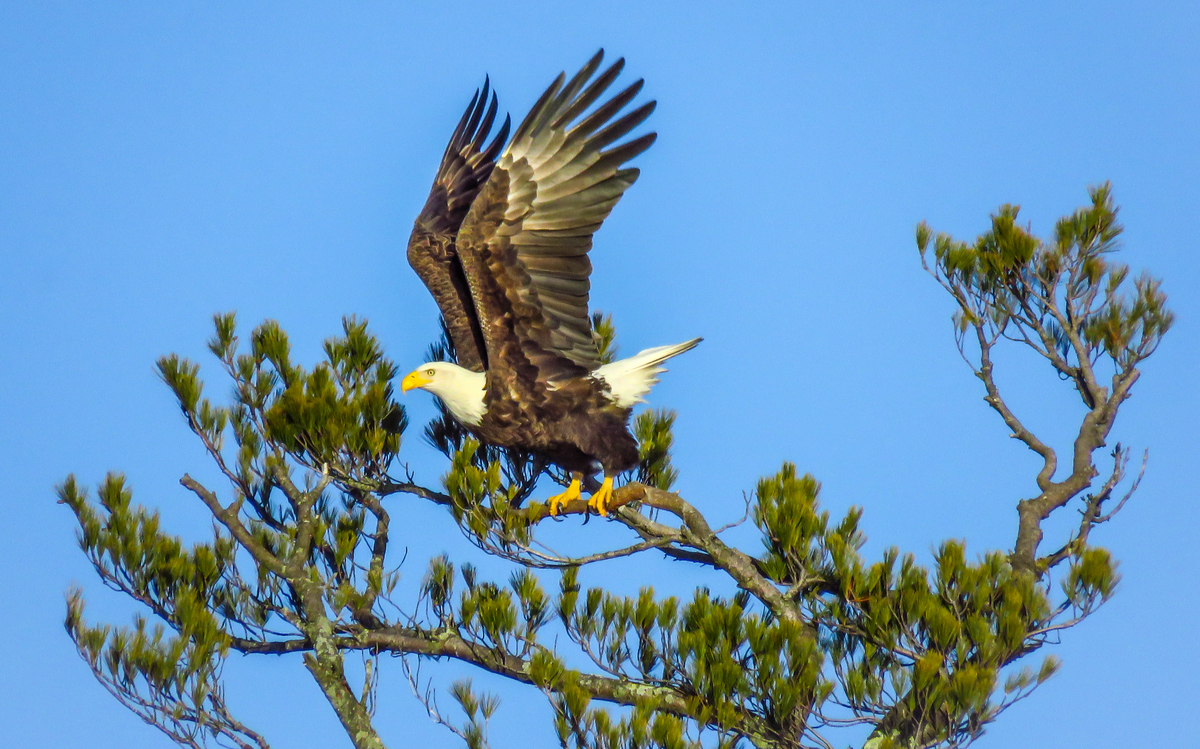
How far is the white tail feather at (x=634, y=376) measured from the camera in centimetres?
596

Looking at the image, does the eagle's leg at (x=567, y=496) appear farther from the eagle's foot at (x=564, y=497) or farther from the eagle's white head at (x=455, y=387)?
the eagle's white head at (x=455, y=387)

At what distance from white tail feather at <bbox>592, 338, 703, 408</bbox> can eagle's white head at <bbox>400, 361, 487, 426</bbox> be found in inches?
25.0

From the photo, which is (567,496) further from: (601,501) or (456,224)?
(456,224)

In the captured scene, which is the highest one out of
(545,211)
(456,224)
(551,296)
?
(456,224)

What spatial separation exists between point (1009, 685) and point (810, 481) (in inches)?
41.0

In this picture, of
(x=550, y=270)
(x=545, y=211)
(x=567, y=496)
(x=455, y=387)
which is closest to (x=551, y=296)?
(x=550, y=270)

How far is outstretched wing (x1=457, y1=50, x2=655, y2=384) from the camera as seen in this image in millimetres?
5754

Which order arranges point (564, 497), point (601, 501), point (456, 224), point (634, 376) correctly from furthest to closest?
point (456, 224), point (634, 376), point (564, 497), point (601, 501)

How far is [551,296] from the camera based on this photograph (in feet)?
19.5

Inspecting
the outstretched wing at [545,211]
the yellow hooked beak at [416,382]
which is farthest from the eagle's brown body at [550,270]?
the yellow hooked beak at [416,382]

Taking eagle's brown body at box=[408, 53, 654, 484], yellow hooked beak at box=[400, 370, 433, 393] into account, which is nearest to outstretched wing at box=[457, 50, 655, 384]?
eagle's brown body at box=[408, 53, 654, 484]

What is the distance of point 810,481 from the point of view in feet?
15.1

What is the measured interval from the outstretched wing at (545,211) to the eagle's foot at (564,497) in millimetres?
597

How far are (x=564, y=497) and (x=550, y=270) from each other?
115 centimetres
